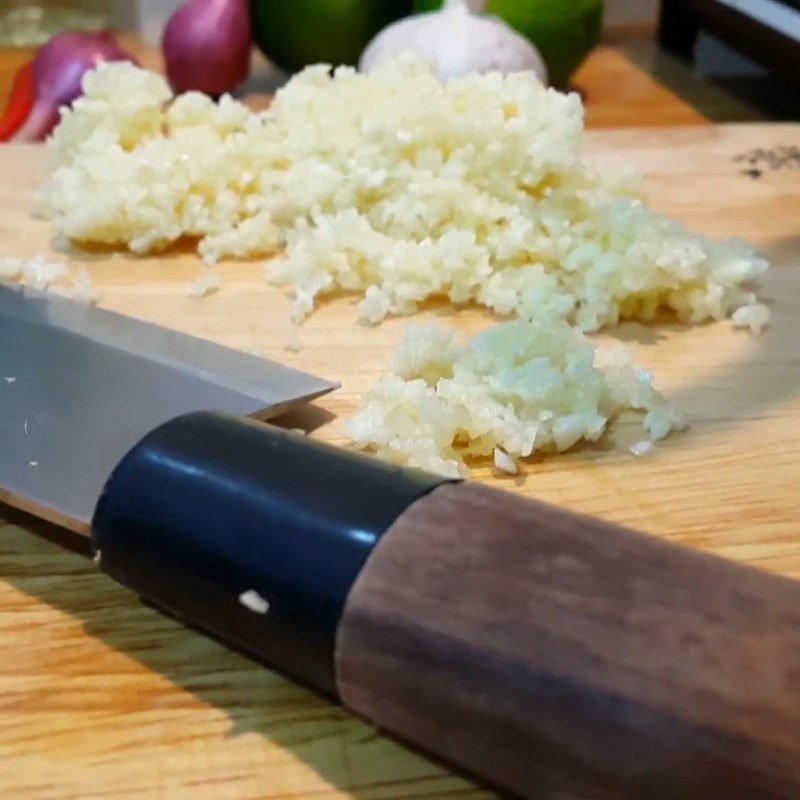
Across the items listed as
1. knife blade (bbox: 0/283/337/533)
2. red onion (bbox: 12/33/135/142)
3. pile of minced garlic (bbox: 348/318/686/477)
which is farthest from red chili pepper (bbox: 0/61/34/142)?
pile of minced garlic (bbox: 348/318/686/477)

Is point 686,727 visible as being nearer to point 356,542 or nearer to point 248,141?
point 356,542

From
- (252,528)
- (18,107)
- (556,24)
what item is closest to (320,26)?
(556,24)

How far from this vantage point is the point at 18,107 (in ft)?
4.99

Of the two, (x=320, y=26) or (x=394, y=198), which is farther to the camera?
(x=320, y=26)

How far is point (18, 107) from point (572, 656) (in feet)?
4.57

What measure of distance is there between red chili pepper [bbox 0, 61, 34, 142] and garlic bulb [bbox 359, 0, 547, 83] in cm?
53

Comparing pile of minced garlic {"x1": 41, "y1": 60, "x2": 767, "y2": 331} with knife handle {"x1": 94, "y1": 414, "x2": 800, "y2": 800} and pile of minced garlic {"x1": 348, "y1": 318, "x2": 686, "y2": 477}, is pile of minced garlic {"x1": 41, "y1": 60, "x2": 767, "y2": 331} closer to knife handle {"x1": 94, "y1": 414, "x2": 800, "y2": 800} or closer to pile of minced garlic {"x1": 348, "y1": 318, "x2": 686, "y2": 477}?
pile of minced garlic {"x1": 348, "y1": 318, "x2": 686, "y2": 477}

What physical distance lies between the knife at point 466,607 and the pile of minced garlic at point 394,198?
405mm

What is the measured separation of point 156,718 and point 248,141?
73 cm

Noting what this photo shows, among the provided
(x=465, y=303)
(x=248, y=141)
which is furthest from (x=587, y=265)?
(x=248, y=141)

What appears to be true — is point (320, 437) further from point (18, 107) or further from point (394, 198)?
point (18, 107)

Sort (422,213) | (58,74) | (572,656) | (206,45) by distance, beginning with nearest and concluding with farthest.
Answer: (572,656) → (422,213) → (58,74) → (206,45)

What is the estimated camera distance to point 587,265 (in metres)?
0.93

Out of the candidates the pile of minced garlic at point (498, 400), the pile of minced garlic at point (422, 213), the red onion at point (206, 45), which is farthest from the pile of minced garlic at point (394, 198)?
the red onion at point (206, 45)
